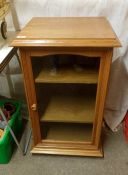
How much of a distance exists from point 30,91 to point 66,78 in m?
0.21

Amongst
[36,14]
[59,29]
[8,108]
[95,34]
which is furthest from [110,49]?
[8,108]

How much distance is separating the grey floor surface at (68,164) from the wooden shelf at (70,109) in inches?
11.9

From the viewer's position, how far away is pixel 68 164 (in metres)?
1.33

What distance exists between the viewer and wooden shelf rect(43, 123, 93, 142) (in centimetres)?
137

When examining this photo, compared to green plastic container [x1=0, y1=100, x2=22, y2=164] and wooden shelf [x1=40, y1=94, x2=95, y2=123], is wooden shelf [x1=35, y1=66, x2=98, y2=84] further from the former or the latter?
green plastic container [x1=0, y1=100, x2=22, y2=164]

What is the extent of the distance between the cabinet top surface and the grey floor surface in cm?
83

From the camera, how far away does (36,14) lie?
4.30 feet

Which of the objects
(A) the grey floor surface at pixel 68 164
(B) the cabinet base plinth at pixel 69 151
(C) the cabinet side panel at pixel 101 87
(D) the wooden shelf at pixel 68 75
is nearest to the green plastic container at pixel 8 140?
(A) the grey floor surface at pixel 68 164

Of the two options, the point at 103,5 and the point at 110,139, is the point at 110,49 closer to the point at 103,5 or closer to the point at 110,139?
the point at 103,5

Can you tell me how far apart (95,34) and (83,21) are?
0.78 feet

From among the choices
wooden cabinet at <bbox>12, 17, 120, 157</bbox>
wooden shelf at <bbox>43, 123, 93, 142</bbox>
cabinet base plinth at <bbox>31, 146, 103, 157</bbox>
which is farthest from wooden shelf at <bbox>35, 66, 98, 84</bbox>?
cabinet base plinth at <bbox>31, 146, 103, 157</bbox>

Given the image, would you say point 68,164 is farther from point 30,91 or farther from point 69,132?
point 30,91

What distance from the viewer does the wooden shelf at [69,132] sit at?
4.48 feet

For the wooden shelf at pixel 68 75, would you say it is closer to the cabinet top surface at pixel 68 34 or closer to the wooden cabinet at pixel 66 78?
the wooden cabinet at pixel 66 78
